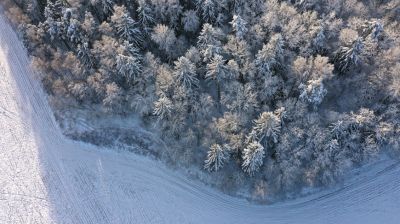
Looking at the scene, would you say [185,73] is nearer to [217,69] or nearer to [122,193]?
[217,69]

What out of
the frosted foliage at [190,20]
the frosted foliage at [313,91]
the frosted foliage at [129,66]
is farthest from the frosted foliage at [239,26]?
the frosted foliage at [129,66]

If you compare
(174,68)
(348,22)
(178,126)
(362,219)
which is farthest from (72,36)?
(362,219)

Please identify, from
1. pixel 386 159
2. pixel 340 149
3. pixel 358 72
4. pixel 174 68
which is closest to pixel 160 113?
pixel 174 68

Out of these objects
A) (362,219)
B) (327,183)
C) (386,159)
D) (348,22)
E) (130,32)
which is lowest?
(362,219)

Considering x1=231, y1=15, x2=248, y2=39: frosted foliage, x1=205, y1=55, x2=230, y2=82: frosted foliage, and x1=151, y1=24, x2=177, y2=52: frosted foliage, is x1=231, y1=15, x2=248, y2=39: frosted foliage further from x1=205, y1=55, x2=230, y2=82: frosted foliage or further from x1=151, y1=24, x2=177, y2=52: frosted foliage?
x1=151, y1=24, x2=177, y2=52: frosted foliage

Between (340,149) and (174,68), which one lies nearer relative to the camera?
(340,149)

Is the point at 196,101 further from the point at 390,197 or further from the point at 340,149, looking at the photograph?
the point at 390,197

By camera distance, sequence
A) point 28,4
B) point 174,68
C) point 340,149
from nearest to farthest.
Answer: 1. point 340,149
2. point 174,68
3. point 28,4

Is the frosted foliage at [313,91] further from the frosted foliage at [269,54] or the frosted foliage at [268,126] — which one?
the frosted foliage at [269,54]

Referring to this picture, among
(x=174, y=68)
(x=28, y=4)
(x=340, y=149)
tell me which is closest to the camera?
(x=340, y=149)

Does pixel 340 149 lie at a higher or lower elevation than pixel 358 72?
lower
